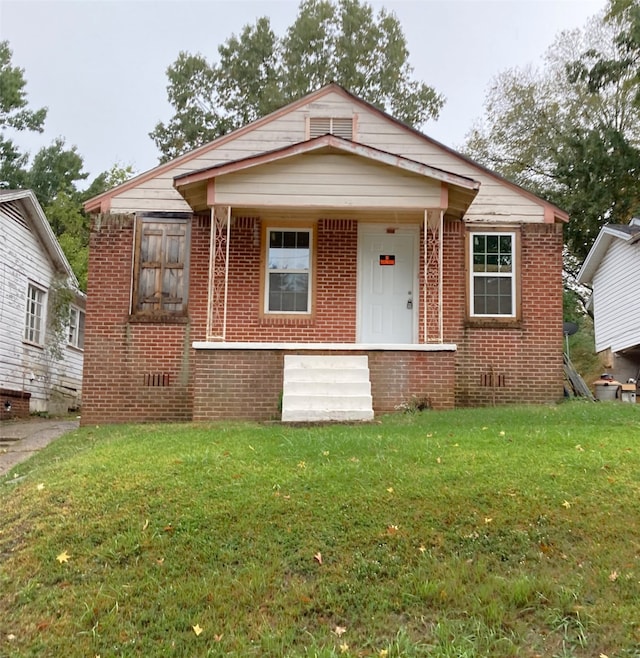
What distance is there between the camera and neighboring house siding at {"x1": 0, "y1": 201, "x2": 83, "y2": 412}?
14.2 meters

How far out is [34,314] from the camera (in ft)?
52.7

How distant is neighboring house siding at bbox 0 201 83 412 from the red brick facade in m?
5.01

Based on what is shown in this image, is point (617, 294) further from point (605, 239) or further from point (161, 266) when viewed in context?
point (161, 266)

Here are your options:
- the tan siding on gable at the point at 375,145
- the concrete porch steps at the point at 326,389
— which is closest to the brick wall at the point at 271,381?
the concrete porch steps at the point at 326,389

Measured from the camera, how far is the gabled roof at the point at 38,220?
14.2 m

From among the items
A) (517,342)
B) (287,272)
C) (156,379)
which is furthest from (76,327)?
A: (517,342)

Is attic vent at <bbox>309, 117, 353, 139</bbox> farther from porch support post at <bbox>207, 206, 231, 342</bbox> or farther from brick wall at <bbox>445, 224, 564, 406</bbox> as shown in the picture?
brick wall at <bbox>445, 224, 564, 406</bbox>

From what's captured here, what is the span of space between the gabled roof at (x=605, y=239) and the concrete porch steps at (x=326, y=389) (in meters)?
10.9

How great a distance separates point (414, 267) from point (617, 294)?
1079cm

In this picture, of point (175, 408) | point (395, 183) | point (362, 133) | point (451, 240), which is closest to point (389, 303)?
Answer: point (451, 240)

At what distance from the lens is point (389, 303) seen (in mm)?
10719

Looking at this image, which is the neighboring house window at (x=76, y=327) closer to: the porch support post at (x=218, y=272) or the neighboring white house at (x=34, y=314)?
the neighboring white house at (x=34, y=314)

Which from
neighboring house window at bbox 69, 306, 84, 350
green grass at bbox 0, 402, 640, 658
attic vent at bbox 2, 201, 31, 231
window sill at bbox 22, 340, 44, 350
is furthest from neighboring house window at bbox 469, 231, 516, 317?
neighboring house window at bbox 69, 306, 84, 350

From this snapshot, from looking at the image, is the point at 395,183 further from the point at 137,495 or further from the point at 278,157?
the point at 137,495
